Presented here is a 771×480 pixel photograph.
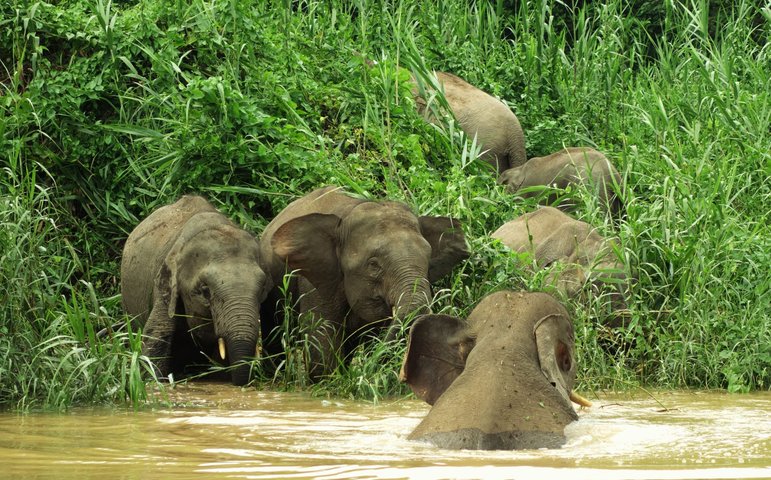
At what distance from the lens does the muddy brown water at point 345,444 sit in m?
5.00

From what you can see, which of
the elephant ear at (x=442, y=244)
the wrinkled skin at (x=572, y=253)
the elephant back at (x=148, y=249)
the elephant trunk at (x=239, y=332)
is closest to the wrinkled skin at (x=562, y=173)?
the wrinkled skin at (x=572, y=253)

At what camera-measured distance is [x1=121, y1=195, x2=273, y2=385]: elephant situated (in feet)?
28.8

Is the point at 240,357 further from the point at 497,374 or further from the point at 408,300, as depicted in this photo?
the point at 497,374

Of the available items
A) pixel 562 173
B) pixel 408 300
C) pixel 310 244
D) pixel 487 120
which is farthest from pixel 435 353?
pixel 487 120

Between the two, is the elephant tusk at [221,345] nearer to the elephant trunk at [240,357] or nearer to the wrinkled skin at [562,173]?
the elephant trunk at [240,357]

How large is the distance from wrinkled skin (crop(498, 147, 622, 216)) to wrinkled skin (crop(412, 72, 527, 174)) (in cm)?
71

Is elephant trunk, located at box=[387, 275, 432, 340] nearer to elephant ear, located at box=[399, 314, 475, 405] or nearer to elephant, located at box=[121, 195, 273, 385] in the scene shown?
elephant, located at box=[121, 195, 273, 385]

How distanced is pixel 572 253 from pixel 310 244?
216 centimetres

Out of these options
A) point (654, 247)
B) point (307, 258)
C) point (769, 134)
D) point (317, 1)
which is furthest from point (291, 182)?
point (769, 134)

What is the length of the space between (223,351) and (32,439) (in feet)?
9.39

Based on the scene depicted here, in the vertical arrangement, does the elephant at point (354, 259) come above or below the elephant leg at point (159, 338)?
above

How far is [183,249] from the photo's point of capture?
9203 millimetres

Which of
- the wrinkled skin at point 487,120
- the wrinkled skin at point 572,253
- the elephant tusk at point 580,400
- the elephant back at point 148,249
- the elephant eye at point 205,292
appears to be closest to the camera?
the elephant tusk at point 580,400

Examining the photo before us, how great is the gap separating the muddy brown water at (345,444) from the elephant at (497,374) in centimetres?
10
